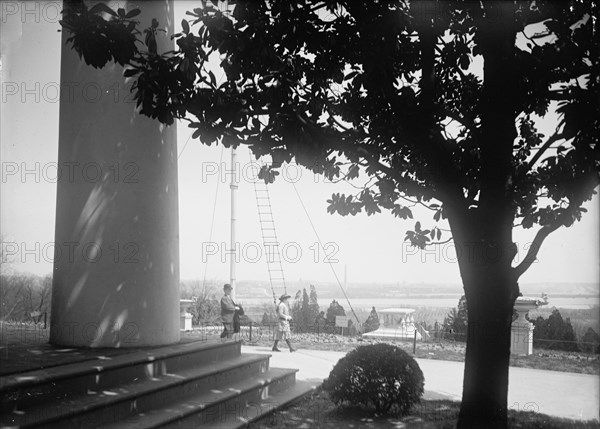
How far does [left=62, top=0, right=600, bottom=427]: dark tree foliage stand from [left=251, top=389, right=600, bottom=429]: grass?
157 centimetres

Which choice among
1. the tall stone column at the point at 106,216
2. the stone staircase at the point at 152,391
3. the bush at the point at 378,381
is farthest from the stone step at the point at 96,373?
the bush at the point at 378,381

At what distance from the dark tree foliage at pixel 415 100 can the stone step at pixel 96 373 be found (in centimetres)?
244

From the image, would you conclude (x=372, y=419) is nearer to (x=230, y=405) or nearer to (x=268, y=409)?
(x=268, y=409)

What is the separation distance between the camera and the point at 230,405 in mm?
6168

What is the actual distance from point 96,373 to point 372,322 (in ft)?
42.9

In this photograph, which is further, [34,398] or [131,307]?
[131,307]

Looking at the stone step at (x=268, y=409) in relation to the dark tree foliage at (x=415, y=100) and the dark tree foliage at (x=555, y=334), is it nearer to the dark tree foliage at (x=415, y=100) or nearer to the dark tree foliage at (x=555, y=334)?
the dark tree foliage at (x=415, y=100)

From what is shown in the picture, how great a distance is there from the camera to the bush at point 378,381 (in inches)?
267

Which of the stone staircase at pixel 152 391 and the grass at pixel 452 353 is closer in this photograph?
the stone staircase at pixel 152 391

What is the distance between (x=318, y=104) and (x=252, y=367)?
3950mm

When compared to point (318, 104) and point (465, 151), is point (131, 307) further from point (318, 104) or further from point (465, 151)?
point (465, 151)

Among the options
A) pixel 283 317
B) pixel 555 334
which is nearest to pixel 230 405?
pixel 283 317

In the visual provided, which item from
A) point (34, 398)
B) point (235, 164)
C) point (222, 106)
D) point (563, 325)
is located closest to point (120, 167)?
point (222, 106)

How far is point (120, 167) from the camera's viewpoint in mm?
6711
